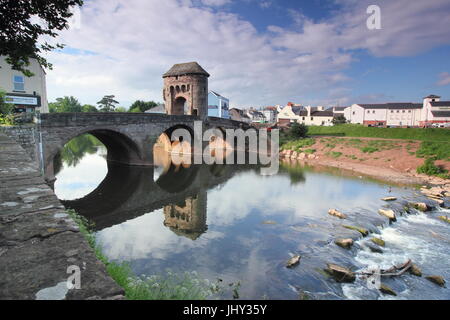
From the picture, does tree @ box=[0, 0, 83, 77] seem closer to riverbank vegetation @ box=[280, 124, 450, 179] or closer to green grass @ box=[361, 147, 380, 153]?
riverbank vegetation @ box=[280, 124, 450, 179]

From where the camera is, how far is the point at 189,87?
35.5 metres

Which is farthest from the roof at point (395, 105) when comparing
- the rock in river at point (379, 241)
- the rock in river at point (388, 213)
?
the rock in river at point (379, 241)

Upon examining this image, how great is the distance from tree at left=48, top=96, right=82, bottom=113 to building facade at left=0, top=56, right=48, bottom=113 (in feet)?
206

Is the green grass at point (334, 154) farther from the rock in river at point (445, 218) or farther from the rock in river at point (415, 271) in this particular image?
the rock in river at point (415, 271)

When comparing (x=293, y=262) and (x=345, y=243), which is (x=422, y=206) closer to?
(x=345, y=243)

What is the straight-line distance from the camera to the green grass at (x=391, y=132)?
35.6 m

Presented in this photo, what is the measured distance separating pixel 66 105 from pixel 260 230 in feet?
296

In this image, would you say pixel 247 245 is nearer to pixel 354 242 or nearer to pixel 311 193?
pixel 354 242

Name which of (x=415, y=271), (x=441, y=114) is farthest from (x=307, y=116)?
(x=415, y=271)

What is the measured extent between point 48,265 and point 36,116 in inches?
675

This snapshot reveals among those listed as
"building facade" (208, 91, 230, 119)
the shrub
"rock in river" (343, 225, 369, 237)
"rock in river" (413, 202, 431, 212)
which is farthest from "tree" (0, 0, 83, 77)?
"building facade" (208, 91, 230, 119)

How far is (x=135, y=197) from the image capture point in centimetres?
1736

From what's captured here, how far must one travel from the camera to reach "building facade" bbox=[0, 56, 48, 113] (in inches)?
920

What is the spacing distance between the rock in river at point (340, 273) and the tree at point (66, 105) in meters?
91.8
